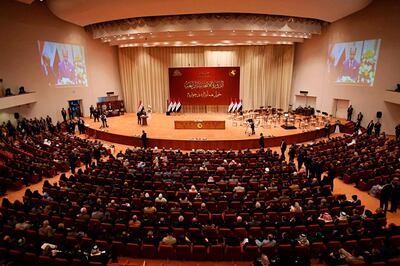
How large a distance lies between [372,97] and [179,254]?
20.6m

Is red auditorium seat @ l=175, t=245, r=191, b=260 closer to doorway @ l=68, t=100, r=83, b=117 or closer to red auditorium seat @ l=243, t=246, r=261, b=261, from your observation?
red auditorium seat @ l=243, t=246, r=261, b=261

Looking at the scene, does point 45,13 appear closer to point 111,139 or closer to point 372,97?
point 111,139

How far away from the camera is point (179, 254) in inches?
313

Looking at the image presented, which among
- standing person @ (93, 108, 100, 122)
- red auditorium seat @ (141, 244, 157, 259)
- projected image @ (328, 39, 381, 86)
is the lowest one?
red auditorium seat @ (141, 244, 157, 259)

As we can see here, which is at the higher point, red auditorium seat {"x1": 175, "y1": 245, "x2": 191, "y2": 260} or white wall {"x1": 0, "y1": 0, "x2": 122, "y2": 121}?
white wall {"x1": 0, "y1": 0, "x2": 122, "y2": 121}

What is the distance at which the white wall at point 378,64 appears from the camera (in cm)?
2009

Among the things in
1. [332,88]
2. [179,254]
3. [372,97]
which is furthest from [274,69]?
[179,254]

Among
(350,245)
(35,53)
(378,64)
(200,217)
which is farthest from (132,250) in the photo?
(378,64)

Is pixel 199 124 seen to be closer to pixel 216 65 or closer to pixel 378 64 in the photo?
pixel 216 65

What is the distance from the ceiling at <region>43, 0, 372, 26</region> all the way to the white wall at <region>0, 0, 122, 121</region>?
12.1 ft

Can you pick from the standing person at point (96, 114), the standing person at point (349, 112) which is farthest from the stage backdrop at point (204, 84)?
the standing person at point (349, 112)

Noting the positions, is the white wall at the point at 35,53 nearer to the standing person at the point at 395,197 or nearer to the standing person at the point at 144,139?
the standing person at the point at 144,139

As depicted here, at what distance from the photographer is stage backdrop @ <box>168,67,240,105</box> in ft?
98.3

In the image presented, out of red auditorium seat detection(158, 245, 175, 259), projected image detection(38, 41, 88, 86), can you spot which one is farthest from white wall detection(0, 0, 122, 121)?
red auditorium seat detection(158, 245, 175, 259)
